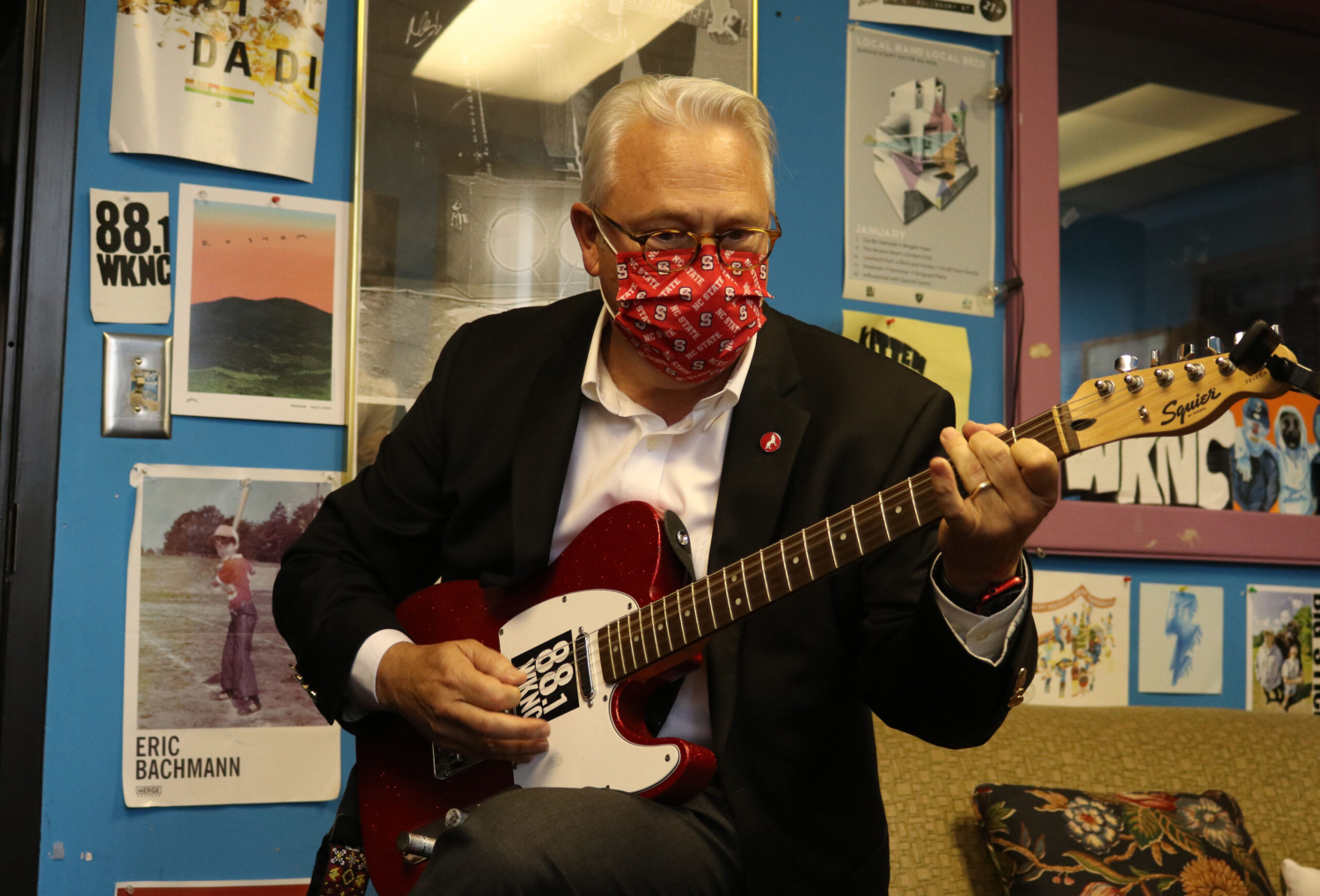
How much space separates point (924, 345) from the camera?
2.69 metres

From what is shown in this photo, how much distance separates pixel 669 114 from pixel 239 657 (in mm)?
1295

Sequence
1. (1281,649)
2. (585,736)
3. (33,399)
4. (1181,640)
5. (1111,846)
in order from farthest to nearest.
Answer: (1281,649)
(1181,640)
(33,399)
(1111,846)
(585,736)

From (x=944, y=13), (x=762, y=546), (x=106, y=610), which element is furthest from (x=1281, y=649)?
(x=106, y=610)

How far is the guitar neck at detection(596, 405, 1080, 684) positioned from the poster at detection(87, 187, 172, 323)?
126cm

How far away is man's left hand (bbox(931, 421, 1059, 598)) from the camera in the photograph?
119 centimetres

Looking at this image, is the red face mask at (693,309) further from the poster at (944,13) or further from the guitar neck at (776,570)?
the poster at (944,13)

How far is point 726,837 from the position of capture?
4.72 feet

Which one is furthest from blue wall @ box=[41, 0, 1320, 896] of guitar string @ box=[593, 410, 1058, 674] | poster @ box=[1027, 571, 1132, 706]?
poster @ box=[1027, 571, 1132, 706]

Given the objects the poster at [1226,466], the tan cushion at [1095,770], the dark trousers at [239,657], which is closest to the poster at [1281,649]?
the poster at [1226,466]

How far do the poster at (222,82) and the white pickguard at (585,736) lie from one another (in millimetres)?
1209

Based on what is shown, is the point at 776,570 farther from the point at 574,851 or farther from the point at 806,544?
the point at 574,851

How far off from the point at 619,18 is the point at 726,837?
5.91 feet

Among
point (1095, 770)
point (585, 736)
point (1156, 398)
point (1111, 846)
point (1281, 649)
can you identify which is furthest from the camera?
point (1281, 649)

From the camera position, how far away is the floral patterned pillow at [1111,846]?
6.32 ft
